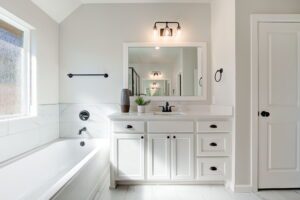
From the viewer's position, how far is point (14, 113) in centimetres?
250

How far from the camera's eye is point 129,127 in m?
2.71

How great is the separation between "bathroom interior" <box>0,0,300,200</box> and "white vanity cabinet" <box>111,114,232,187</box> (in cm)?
1

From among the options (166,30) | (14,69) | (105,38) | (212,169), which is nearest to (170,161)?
(212,169)

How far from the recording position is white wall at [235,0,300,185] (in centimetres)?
258

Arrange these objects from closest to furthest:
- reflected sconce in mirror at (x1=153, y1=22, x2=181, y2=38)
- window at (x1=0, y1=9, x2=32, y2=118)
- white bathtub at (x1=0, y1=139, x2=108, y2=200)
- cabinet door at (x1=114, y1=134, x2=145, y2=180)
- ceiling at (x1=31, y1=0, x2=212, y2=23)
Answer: white bathtub at (x1=0, y1=139, x2=108, y2=200) < window at (x1=0, y1=9, x2=32, y2=118) < cabinet door at (x1=114, y1=134, x2=145, y2=180) < ceiling at (x1=31, y1=0, x2=212, y2=23) < reflected sconce in mirror at (x1=153, y1=22, x2=181, y2=38)

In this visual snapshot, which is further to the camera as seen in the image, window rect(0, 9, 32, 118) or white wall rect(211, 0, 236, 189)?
white wall rect(211, 0, 236, 189)

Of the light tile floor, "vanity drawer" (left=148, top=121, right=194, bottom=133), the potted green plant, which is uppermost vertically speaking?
the potted green plant

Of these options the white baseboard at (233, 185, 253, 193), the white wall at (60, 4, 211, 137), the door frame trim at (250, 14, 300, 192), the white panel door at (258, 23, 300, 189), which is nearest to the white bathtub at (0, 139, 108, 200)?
the white wall at (60, 4, 211, 137)

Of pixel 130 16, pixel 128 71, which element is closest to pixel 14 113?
pixel 128 71

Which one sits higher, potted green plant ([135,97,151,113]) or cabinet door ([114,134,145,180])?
potted green plant ([135,97,151,113])

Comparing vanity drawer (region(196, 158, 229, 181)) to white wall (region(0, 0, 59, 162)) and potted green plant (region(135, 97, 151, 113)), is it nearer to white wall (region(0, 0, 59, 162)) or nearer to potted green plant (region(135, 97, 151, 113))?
potted green plant (region(135, 97, 151, 113))

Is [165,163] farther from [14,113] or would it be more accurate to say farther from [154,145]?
[14,113]

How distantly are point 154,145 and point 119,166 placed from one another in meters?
0.49

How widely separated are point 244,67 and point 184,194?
1594mm
